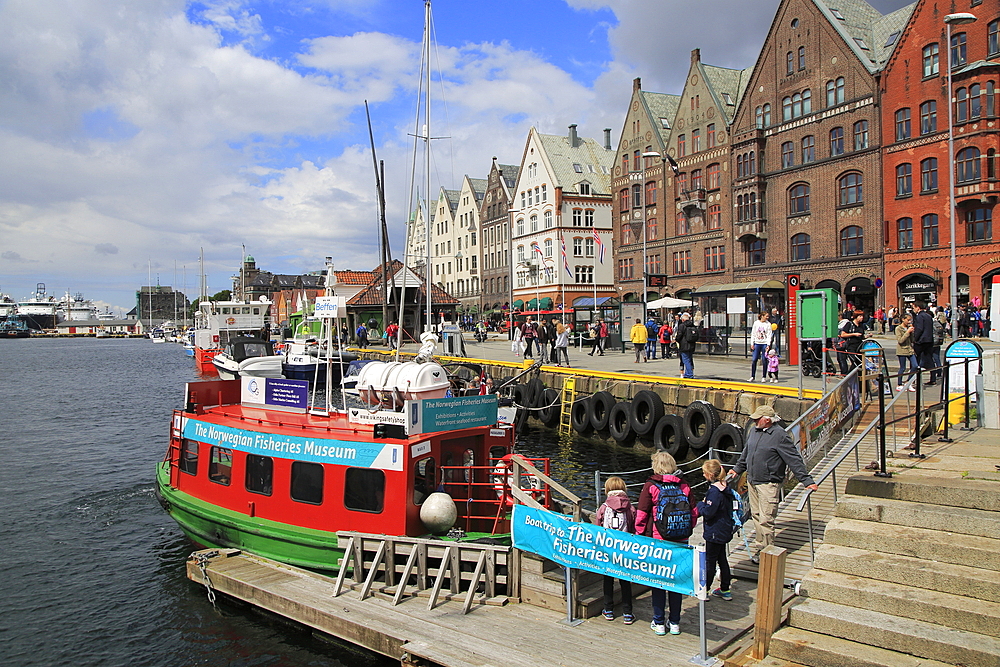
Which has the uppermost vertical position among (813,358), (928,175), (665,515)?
(928,175)

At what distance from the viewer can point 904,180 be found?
4241 centimetres

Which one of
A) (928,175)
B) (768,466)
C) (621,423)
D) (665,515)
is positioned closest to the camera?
(665,515)

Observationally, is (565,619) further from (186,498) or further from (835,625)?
(186,498)

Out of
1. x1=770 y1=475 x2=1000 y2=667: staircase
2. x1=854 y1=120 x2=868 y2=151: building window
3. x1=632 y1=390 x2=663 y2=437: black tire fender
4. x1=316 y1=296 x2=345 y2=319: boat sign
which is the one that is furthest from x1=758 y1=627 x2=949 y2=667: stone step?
x1=854 y1=120 x2=868 y2=151: building window

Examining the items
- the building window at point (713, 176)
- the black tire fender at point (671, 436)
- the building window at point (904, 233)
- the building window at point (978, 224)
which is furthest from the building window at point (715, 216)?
the black tire fender at point (671, 436)

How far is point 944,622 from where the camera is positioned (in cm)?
651

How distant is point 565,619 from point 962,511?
450cm

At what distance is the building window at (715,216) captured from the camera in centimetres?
5538

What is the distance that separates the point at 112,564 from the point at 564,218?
62.5 meters

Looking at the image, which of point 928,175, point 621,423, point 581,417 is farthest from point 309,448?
point 928,175

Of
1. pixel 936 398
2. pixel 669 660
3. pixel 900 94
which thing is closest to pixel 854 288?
pixel 900 94

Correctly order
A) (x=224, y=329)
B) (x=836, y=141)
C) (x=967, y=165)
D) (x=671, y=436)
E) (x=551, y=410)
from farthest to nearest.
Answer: (x=224, y=329)
(x=836, y=141)
(x=967, y=165)
(x=551, y=410)
(x=671, y=436)

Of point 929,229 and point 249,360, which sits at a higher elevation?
point 929,229

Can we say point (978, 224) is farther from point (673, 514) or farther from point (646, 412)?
point (673, 514)
